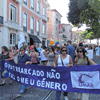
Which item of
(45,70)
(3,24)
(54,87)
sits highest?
(3,24)

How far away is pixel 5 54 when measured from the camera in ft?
19.6

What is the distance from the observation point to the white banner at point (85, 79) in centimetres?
375

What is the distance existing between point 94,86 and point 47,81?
1.40m

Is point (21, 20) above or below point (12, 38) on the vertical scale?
above

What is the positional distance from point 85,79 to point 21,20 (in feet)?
56.6

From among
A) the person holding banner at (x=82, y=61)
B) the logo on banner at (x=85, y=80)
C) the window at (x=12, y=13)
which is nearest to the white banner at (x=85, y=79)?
the logo on banner at (x=85, y=80)

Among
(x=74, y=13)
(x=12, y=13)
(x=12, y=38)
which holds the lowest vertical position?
(x=12, y=38)

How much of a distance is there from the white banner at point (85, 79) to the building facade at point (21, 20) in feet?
43.2

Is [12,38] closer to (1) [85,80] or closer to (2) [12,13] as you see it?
(2) [12,13]

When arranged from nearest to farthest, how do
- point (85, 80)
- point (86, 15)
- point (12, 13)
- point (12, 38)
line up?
point (85, 80)
point (12, 13)
point (12, 38)
point (86, 15)

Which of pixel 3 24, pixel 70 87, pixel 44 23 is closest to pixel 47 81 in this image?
pixel 70 87

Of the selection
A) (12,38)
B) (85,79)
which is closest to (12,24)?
(12,38)

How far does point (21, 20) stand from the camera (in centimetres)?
1950

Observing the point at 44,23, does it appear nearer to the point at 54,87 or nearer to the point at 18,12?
the point at 18,12
